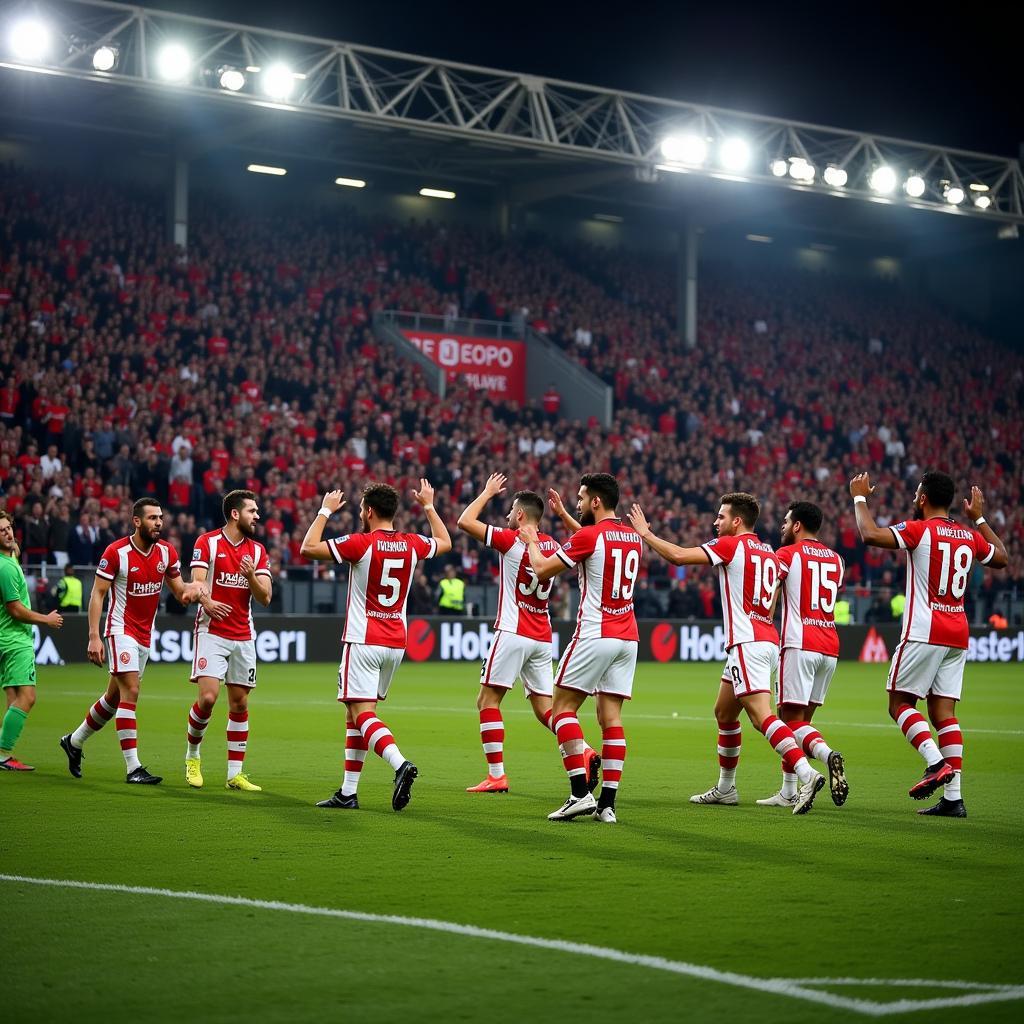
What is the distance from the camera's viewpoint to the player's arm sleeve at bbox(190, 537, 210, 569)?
1234cm

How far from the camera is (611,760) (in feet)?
35.6

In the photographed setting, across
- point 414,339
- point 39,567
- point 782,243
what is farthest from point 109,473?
point 782,243

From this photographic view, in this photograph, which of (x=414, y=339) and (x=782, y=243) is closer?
(x=414, y=339)

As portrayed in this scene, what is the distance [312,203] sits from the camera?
46531 millimetres

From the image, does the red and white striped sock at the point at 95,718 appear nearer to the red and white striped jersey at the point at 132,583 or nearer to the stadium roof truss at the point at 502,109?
the red and white striped jersey at the point at 132,583

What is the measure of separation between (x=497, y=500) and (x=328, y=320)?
7424 mm

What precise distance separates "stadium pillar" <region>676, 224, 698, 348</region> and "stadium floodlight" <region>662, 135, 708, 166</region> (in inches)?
284

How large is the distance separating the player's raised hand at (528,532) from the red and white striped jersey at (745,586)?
127cm

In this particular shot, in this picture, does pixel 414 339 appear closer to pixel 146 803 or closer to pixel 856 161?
pixel 856 161

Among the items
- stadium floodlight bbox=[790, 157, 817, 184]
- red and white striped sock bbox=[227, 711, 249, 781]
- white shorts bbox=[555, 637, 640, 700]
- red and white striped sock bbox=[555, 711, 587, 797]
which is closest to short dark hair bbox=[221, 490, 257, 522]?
red and white striped sock bbox=[227, 711, 249, 781]

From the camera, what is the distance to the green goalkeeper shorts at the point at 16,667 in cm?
1346

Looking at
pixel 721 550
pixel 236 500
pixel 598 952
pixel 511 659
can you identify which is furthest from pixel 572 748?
pixel 598 952

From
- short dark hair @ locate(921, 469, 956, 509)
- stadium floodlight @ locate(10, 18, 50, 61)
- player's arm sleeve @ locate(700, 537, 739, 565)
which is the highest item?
stadium floodlight @ locate(10, 18, 50, 61)

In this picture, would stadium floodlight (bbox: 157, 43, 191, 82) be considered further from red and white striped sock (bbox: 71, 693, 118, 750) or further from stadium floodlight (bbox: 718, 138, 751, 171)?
red and white striped sock (bbox: 71, 693, 118, 750)
